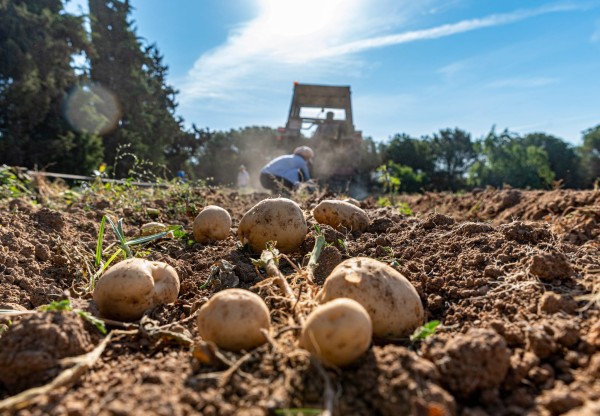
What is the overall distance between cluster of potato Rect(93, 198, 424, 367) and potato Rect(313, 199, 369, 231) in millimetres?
1463

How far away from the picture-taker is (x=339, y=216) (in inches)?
141

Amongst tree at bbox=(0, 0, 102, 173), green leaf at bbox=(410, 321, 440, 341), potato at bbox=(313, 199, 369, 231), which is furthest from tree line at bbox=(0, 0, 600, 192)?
green leaf at bbox=(410, 321, 440, 341)

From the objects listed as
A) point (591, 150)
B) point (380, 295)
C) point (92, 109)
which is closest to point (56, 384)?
point (380, 295)

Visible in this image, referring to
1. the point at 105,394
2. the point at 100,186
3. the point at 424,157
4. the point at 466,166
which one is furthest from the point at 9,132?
the point at 466,166

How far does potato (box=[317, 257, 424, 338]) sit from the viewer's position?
190 centimetres

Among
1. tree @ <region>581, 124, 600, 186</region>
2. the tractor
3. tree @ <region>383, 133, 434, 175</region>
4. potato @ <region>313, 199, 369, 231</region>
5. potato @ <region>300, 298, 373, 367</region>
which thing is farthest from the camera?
tree @ <region>581, 124, 600, 186</region>

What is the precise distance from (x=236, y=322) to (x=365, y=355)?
493 mm

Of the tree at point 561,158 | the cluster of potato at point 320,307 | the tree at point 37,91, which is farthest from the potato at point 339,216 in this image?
the tree at point 561,158

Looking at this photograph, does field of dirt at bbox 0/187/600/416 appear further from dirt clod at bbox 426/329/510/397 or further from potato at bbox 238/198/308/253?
potato at bbox 238/198/308/253

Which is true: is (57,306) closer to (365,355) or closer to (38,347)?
(38,347)

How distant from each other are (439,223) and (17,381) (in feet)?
9.45

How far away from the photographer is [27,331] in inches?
66.9

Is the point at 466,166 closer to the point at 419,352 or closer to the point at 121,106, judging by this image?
the point at 121,106

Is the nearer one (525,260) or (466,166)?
(525,260)
